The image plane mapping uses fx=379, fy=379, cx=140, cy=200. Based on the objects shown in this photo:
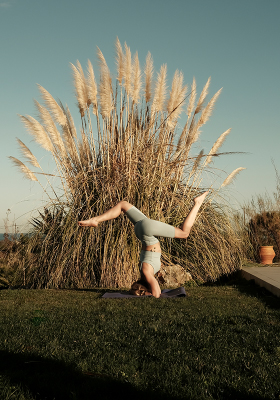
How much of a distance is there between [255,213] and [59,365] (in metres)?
7.57

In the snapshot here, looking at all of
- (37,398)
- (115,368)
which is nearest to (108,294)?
(115,368)

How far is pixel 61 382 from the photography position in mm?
1700

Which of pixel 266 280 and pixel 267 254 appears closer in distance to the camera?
pixel 266 280

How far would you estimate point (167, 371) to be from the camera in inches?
72.0

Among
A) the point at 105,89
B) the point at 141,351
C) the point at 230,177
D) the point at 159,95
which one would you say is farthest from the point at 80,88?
the point at 141,351

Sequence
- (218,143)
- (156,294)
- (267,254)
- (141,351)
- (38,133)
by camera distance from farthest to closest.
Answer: (267,254)
(218,143)
(38,133)
(156,294)
(141,351)

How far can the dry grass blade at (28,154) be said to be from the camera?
20.0 feet

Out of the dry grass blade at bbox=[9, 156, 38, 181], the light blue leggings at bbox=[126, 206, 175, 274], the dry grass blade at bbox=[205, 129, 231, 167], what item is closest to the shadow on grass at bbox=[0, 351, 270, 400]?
the light blue leggings at bbox=[126, 206, 175, 274]

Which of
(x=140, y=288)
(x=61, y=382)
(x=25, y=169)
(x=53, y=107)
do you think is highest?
(x=53, y=107)

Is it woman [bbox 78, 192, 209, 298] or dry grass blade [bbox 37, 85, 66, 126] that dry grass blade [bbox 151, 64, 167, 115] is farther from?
woman [bbox 78, 192, 209, 298]

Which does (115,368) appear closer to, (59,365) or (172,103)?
(59,365)

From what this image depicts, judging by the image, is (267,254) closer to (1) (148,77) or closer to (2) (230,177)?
(2) (230,177)

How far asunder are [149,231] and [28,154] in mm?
3029

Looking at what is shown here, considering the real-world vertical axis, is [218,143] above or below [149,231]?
above
